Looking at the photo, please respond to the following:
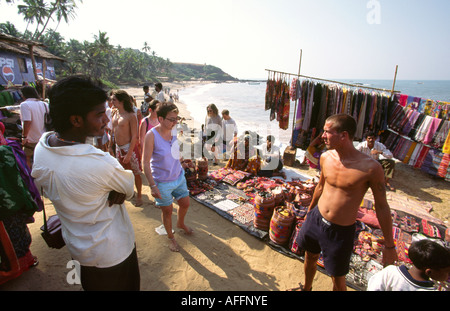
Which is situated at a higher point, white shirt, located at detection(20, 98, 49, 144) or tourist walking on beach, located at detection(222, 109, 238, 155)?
white shirt, located at detection(20, 98, 49, 144)

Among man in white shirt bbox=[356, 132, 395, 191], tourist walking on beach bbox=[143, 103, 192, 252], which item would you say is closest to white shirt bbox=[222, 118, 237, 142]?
man in white shirt bbox=[356, 132, 395, 191]

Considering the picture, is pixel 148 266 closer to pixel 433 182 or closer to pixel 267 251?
pixel 267 251

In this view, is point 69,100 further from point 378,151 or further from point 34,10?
point 34,10

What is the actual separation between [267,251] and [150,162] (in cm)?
224

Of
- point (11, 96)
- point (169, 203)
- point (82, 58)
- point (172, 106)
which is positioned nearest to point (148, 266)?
A: point (169, 203)

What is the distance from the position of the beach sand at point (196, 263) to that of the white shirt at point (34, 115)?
1335mm

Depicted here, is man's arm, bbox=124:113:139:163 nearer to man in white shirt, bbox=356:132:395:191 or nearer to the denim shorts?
the denim shorts

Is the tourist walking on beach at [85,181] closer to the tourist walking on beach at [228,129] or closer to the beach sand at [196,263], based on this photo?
→ the beach sand at [196,263]

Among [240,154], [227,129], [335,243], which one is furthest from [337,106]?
[335,243]

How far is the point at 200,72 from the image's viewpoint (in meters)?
130

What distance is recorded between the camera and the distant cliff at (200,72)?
385 ft

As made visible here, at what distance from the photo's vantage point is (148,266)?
10.2ft

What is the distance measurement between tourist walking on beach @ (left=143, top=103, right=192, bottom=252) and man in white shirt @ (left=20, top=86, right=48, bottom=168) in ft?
8.85

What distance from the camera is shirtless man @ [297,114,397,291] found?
2131 millimetres
